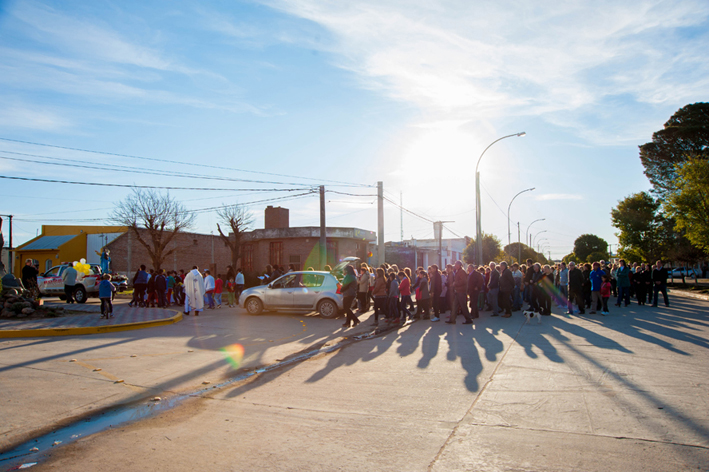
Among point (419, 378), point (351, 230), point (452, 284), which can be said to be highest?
point (351, 230)

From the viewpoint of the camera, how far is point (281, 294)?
622 inches

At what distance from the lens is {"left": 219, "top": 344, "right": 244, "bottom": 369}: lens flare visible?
835 centimetres

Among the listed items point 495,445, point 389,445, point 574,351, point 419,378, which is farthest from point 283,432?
point 574,351

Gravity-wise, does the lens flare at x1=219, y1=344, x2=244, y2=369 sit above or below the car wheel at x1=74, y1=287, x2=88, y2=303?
below

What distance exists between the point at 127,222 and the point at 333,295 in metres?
31.4

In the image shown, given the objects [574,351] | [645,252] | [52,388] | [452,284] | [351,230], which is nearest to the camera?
[52,388]

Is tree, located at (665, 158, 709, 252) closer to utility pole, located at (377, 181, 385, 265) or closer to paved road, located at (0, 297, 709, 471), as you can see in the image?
utility pole, located at (377, 181, 385, 265)

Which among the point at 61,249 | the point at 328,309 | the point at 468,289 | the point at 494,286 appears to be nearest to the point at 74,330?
the point at 328,309

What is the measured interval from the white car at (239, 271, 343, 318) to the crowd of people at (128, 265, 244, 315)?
169 centimetres

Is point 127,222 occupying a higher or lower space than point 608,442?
higher

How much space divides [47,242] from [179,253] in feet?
42.1

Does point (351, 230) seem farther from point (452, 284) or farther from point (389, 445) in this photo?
point (389, 445)

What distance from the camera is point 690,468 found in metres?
3.71

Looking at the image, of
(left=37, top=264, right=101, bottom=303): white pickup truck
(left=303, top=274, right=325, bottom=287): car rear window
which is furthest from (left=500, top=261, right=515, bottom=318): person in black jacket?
(left=37, top=264, right=101, bottom=303): white pickup truck
